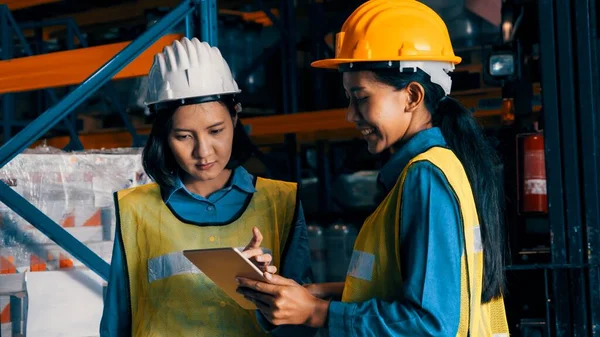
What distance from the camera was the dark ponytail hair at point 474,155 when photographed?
2.11 meters

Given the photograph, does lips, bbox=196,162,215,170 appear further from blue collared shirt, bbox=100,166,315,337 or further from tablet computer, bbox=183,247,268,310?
tablet computer, bbox=183,247,268,310

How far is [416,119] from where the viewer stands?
6.98 feet

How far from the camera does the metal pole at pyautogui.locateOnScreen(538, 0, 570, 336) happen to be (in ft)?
14.0

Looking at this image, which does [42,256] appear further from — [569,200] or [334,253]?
[334,253]

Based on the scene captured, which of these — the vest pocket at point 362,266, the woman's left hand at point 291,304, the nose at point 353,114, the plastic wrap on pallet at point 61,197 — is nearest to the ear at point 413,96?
the nose at point 353,114

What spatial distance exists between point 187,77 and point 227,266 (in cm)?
77

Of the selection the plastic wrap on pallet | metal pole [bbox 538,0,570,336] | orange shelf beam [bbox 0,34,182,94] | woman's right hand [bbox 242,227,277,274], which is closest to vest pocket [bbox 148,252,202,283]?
A: woman's right hand [bbox 242,227,277,274]

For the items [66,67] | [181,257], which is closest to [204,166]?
[181,257]

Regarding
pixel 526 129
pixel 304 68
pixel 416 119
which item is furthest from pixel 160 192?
pixel 304 68

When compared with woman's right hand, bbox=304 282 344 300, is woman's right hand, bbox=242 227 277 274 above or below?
above

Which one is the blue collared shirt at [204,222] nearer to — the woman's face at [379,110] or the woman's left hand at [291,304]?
the woman's left hand at [291,304]

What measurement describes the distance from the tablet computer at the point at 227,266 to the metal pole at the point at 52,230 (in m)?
1.63

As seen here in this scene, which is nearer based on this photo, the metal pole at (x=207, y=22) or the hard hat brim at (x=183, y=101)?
the hard hat brim at (x=183, y=101)

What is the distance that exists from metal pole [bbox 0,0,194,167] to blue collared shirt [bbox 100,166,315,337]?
115 cm
